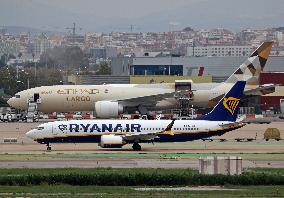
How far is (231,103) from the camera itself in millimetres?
77500

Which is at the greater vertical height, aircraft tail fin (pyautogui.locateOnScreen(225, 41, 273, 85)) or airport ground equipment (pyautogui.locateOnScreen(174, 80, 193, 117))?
aircraft tail fin (pyautogui.locateOnScreen(225, 41, 273, 85))

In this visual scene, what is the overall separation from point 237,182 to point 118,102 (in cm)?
6218

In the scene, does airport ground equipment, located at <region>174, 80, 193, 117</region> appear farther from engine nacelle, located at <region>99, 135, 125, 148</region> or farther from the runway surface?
engine nacelle, located at <region>99, 135, 125, 148</region>

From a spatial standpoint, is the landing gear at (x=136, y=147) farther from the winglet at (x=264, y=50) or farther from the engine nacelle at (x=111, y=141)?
the winglet at (x=264, y=50)

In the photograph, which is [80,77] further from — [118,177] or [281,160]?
[118,177]

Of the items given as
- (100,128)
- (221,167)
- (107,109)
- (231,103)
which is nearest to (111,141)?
(100,128)

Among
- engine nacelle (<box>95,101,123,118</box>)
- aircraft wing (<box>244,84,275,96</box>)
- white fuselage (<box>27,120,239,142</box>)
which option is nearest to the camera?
white fuselage (<box>27,120,239,142</box>)

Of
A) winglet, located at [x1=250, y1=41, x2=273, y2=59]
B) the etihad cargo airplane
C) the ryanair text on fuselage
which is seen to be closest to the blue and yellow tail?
the ryanair text on fuselage

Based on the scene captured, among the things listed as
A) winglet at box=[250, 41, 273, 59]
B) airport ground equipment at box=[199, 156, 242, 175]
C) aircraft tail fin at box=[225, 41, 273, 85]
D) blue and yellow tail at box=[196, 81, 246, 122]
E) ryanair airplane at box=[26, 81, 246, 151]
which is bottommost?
airport ground equipment at box=[199, 156, 242, 175]

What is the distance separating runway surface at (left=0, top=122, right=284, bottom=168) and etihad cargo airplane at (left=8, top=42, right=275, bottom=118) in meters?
20.8

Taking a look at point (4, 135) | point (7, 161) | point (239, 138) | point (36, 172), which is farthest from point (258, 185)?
point (4, 135)

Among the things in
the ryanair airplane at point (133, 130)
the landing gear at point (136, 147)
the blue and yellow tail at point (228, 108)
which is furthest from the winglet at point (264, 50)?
the landing gear at point (136, 147)

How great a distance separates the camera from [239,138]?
297ft

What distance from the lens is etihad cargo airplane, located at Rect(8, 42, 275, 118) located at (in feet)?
367
